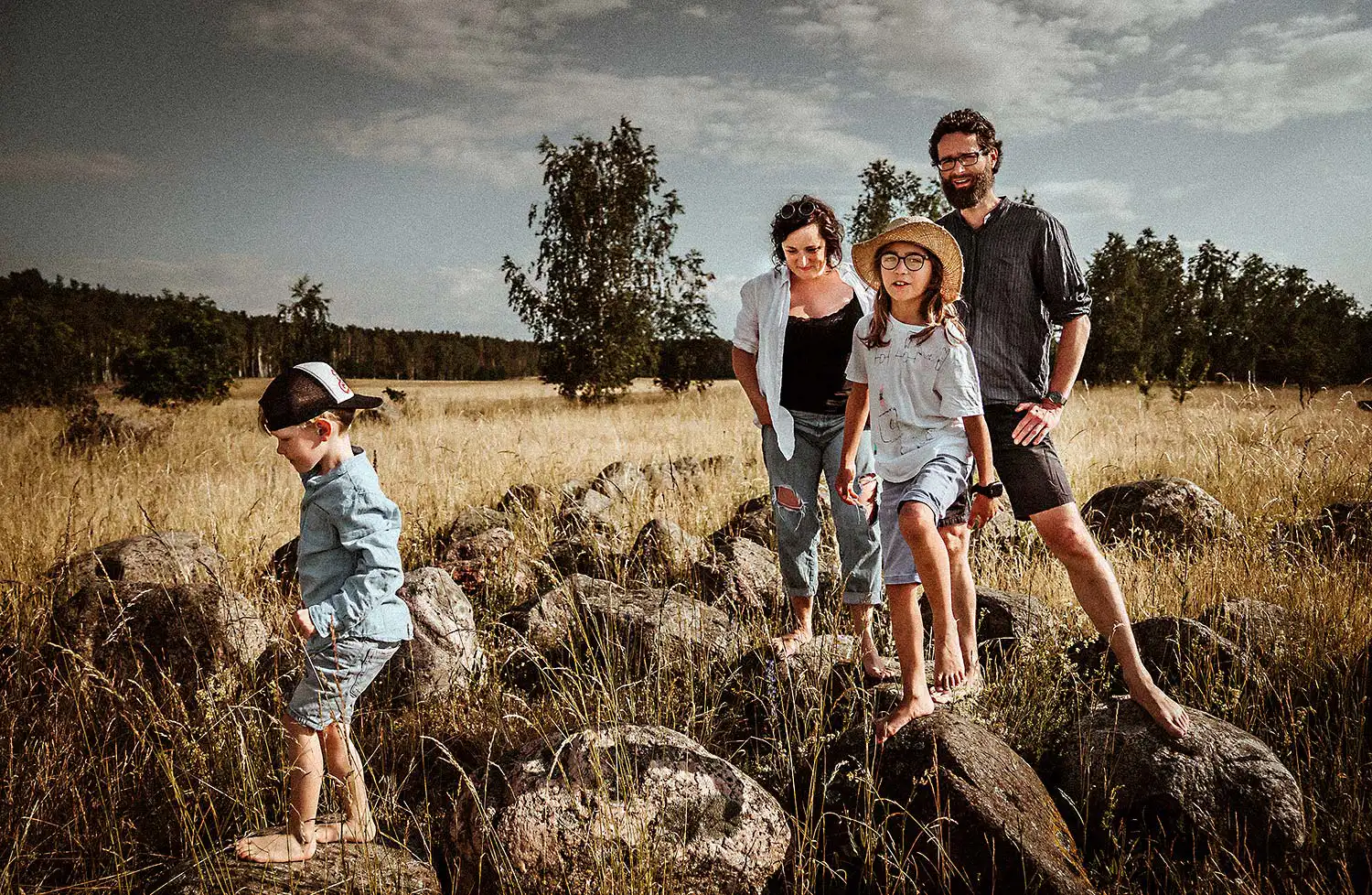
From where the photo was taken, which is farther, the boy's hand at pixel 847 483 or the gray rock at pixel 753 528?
the gray rock at pixel 753 528

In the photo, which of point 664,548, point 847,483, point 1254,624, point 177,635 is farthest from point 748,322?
point 177,635

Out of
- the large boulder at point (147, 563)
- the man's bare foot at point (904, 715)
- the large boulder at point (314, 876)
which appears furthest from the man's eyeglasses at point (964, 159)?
the large boulder at point (147, 563)

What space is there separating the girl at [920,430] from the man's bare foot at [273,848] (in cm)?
201

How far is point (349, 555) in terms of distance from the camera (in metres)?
2.54

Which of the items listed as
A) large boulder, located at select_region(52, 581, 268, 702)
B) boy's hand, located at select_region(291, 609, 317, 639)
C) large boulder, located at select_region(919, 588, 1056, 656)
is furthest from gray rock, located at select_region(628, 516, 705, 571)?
boy's hand, located at select_region(291, 609, 317, 639)

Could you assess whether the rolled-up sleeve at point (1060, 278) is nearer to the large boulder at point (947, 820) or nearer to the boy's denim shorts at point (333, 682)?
the large boulder at point (947, 820)

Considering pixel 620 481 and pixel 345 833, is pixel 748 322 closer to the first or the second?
pixel 345 833

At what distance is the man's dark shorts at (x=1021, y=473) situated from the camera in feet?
9.80

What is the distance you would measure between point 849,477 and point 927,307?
858 millimetres

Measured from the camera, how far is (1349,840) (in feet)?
8.45

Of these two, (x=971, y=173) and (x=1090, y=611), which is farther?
(x=971, y=173)

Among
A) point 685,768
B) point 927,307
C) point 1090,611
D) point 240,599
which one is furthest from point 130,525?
point 1090,611

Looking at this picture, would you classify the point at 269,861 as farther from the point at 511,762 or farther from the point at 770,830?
the point at 770,830

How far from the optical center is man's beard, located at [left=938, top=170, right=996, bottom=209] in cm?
320
